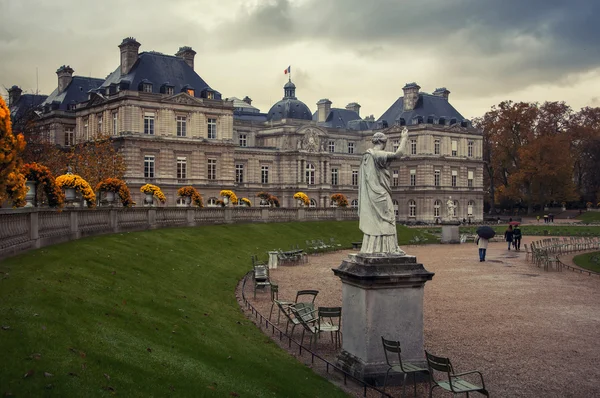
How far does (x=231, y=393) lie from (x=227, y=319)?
6923mm

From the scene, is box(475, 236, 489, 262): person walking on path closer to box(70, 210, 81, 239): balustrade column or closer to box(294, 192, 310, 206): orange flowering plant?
box(70, 210, 81, 239): balustrade column

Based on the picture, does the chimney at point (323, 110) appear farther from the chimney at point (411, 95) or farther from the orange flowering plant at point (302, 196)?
the orange flowering plant at point (302, 196)

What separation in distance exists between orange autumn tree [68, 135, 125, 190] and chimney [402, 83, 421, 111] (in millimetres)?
46826

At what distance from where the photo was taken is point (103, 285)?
15.8 metres

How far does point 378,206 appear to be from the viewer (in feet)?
42.7

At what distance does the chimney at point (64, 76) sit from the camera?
7375 cm

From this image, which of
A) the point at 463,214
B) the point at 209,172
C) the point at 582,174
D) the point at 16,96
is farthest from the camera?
the point at 582,174

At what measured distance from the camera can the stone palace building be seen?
199 feet

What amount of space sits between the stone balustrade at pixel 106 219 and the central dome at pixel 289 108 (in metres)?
30.6

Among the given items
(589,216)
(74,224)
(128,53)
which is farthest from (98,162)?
(589,216)

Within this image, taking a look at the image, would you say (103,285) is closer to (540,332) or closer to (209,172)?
(540,332)

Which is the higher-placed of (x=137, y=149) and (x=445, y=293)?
(x=137, y=149)

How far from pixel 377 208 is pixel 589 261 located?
27493mm

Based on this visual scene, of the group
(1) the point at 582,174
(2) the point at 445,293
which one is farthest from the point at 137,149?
(1) the point at 582,174
